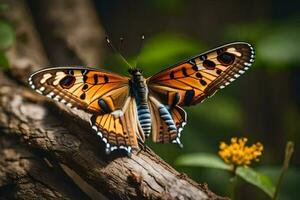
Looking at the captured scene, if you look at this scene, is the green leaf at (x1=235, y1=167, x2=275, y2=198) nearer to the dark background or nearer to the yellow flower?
the yellow flower

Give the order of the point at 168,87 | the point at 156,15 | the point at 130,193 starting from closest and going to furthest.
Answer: the point at 130,193 < the point at 168,87 < the point at 156,15

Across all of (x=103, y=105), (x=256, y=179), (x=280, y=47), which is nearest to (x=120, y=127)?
(x=103, y=105)

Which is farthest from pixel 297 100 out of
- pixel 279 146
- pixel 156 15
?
pixel 156 15

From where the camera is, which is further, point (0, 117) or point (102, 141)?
point (0, 117)

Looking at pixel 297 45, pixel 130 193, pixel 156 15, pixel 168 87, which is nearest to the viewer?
pixel 130 193

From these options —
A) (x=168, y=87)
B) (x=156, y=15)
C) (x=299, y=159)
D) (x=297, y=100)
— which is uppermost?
(x=156, y=15)

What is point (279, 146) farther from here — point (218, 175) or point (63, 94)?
point (63, 94)

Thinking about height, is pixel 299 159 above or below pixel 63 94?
below

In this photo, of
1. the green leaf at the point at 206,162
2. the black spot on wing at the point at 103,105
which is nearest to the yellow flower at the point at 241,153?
the green leaf at the point at 206,162
